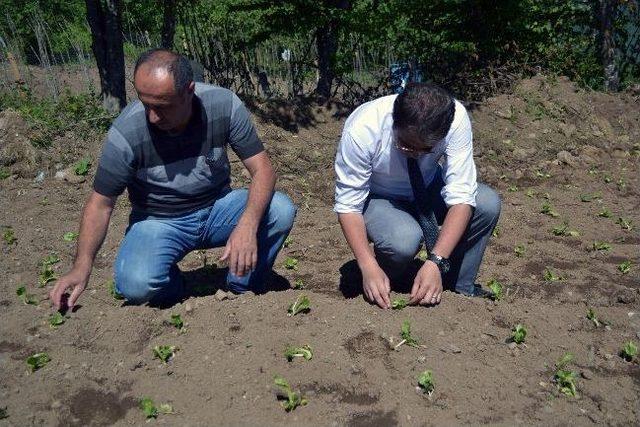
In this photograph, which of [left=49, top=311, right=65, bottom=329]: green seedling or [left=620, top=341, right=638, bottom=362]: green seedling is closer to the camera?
[left=620, top=341, right=638, bottom=362]: green seedling

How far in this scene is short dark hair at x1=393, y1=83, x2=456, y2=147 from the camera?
2.64 m

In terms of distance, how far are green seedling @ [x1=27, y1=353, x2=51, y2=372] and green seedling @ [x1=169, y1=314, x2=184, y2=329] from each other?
22.7 inches

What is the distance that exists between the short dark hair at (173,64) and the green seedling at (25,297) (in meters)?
1.60

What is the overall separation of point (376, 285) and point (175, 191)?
1.14 meters

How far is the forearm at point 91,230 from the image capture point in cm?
280

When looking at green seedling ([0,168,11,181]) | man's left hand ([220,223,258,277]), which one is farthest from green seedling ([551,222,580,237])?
green seedling ([0,168,11,181])

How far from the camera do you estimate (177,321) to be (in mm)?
2920

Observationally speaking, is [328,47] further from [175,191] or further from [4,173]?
[175,191]

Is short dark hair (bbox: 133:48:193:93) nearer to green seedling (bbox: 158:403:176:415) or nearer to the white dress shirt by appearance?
the white dress shirt

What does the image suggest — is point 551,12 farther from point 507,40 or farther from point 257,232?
point 257,232

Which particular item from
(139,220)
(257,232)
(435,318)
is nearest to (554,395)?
(435,318)

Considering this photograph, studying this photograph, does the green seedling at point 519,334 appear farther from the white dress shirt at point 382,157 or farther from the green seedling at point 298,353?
the green seedling at point 298,353

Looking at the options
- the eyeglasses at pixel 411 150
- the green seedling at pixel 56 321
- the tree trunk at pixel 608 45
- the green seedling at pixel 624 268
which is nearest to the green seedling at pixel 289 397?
the eyeglasses at pixel 411 150

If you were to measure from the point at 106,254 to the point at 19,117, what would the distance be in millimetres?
2904
